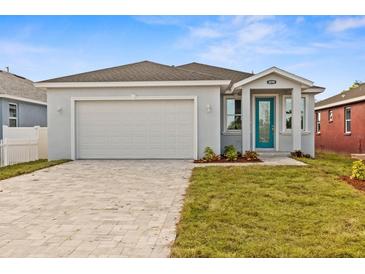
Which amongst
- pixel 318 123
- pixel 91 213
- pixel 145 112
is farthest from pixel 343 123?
pixel 91 213

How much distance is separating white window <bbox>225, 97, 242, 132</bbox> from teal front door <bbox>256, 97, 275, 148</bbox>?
33.5 inches

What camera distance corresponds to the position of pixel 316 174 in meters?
9.30

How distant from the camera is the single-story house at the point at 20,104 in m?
16.1

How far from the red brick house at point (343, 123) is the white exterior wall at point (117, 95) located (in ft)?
27.7

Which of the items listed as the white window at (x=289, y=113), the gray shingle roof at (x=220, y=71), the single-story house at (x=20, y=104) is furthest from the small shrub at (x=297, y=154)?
the single-story house at (x=20, y=104)

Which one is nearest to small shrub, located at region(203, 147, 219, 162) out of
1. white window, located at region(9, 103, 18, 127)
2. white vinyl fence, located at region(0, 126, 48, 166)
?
white vinyl fence, located at region(0, 126, 48, 166)

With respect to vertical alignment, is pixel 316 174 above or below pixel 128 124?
below

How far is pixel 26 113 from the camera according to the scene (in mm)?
18281

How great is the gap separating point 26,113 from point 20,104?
775 millimetres

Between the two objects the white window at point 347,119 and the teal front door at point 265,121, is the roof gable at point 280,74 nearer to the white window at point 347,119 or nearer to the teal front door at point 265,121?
the teal front door at point 265,121

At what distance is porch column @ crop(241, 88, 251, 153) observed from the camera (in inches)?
546
